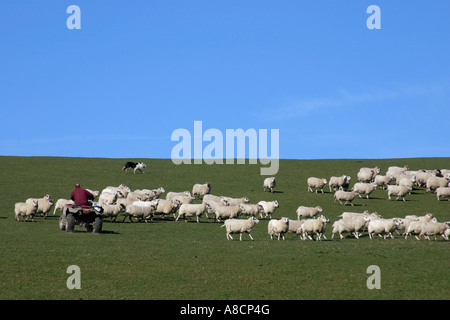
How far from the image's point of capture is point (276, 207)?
109ft

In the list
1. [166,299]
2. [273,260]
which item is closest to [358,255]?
[273,260]

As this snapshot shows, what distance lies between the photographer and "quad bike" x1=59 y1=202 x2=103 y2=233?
23.5 meters

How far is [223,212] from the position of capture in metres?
30.0

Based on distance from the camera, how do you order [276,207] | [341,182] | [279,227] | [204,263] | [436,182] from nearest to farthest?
[204,263] < [279,227] < [276,207] < [341,182] < [436,182]

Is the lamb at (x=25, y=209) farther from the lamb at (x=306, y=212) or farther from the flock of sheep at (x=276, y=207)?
the lamb at (x=306, y=212)

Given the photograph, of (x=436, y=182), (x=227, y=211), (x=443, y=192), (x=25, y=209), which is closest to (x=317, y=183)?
(x=443, y=192)

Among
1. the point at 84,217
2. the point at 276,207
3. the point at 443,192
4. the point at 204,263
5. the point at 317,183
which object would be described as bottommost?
the point at 204,263

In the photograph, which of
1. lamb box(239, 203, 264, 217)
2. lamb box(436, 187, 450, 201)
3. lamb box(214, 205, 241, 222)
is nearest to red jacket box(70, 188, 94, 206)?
lamb box(214, 205, 241, 222)

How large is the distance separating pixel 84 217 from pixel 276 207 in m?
12.3

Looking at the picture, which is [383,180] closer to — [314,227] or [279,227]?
Result: [314,227]

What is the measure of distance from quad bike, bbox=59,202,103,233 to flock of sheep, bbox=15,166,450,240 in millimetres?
4157
